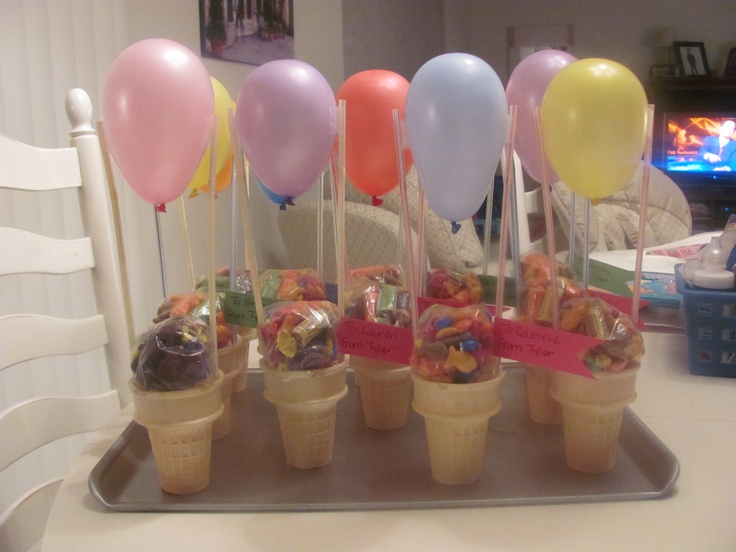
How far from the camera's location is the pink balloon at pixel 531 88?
38.3 inches

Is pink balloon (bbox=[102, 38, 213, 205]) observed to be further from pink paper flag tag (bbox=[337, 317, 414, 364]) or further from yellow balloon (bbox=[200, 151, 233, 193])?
pink paper flag tag (bbox=[337, 317, 414, 364])

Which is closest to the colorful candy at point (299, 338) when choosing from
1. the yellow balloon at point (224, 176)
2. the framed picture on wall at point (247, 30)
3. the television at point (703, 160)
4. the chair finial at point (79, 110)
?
the yellow balloon at point (224, 176)

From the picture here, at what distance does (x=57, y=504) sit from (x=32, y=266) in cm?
48

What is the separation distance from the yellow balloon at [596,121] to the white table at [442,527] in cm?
38

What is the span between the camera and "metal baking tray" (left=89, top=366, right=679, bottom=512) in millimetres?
725

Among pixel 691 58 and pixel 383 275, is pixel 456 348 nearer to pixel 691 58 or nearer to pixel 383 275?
pixel 383 275

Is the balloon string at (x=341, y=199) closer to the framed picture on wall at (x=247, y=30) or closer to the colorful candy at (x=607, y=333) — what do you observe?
the colorful candy at (x=607, y=333)

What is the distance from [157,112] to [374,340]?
41 cm

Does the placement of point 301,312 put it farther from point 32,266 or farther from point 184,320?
point 32,266

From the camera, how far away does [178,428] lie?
2.47ft

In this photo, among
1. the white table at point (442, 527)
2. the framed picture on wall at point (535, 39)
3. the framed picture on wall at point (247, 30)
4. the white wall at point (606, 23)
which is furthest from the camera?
the framed picture on wall at point (535, 39)

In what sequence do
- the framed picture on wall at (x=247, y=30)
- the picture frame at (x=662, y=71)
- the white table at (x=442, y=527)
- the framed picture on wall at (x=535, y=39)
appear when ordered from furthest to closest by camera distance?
1. the framed picture on wall at (x=535, y=39)
2. the picture frame at (x=662, y=71)
3. the framed picture on wall at (x=247, y=30)
4. the white table at (x=442, y=527)

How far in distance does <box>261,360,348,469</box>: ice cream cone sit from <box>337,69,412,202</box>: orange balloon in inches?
14.0

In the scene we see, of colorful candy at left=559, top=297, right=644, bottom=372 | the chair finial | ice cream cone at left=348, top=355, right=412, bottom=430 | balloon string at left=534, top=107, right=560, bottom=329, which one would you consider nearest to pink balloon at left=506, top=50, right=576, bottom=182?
balloon string at left=534, top=107, right=560, bottom=329
